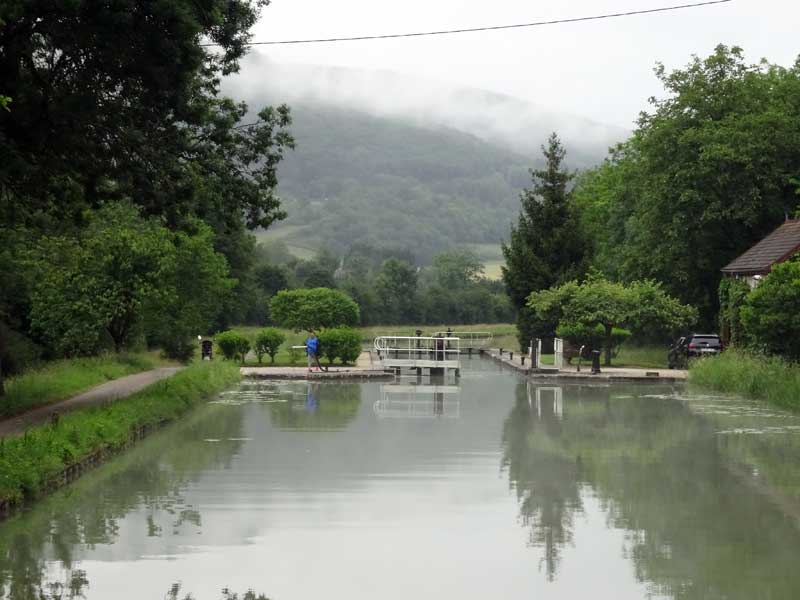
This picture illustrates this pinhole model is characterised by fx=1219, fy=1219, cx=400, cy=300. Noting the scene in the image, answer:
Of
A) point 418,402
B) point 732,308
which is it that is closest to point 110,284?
point 418,402

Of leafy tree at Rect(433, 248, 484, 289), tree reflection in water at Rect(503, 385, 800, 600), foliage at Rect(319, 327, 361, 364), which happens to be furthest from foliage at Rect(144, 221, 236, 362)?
leafy tree at Rect(433, 248, 484, 289)

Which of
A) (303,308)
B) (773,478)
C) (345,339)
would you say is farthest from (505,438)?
(303,308)

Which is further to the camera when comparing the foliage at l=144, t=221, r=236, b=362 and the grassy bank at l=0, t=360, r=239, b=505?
the foliage at l=144, t=221, r=236, b=362

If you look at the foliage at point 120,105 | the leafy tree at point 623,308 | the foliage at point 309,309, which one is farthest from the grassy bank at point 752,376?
the foliage at point 309,309

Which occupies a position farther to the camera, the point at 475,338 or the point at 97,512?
the point at 475,338

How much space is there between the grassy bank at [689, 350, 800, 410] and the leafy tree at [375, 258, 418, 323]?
67604mm

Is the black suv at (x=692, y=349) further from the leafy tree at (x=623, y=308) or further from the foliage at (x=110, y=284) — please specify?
the foliage at (x=110, y=284)

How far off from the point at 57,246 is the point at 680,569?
30837mm

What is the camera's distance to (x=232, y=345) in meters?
50.8

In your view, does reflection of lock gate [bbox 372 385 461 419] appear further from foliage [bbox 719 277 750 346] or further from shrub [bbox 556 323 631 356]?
shrub [bbox 556 323 631 356]

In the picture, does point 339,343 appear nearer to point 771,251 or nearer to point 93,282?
point 93,282

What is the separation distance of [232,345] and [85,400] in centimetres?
2280

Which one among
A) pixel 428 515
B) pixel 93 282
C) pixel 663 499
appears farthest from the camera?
pixel 93 282

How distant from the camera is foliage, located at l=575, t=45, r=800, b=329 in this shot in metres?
51.9
